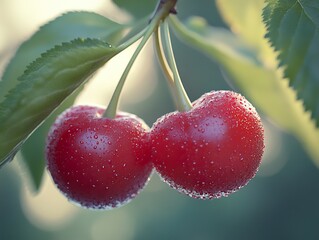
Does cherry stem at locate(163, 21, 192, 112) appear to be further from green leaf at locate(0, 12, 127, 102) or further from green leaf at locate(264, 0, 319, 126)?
green leaf at locate(0, 12, 127, 102)

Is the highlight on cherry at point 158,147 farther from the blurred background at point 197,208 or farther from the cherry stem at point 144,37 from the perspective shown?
the blurred background at point 197,208

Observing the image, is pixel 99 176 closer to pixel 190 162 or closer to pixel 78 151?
pixel 78 151

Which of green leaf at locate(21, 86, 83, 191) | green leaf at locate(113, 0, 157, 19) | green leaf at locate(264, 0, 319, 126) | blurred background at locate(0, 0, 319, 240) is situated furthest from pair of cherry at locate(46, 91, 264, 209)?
blurred background at locate(0, 0, 319, 240)

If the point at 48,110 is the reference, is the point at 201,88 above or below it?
below

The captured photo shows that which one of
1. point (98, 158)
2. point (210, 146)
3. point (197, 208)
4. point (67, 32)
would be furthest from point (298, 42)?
point (197, 208)

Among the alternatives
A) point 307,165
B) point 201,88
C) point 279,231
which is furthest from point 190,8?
point 279,231

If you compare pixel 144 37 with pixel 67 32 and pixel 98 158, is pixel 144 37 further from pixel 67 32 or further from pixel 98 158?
pixel 67 32
